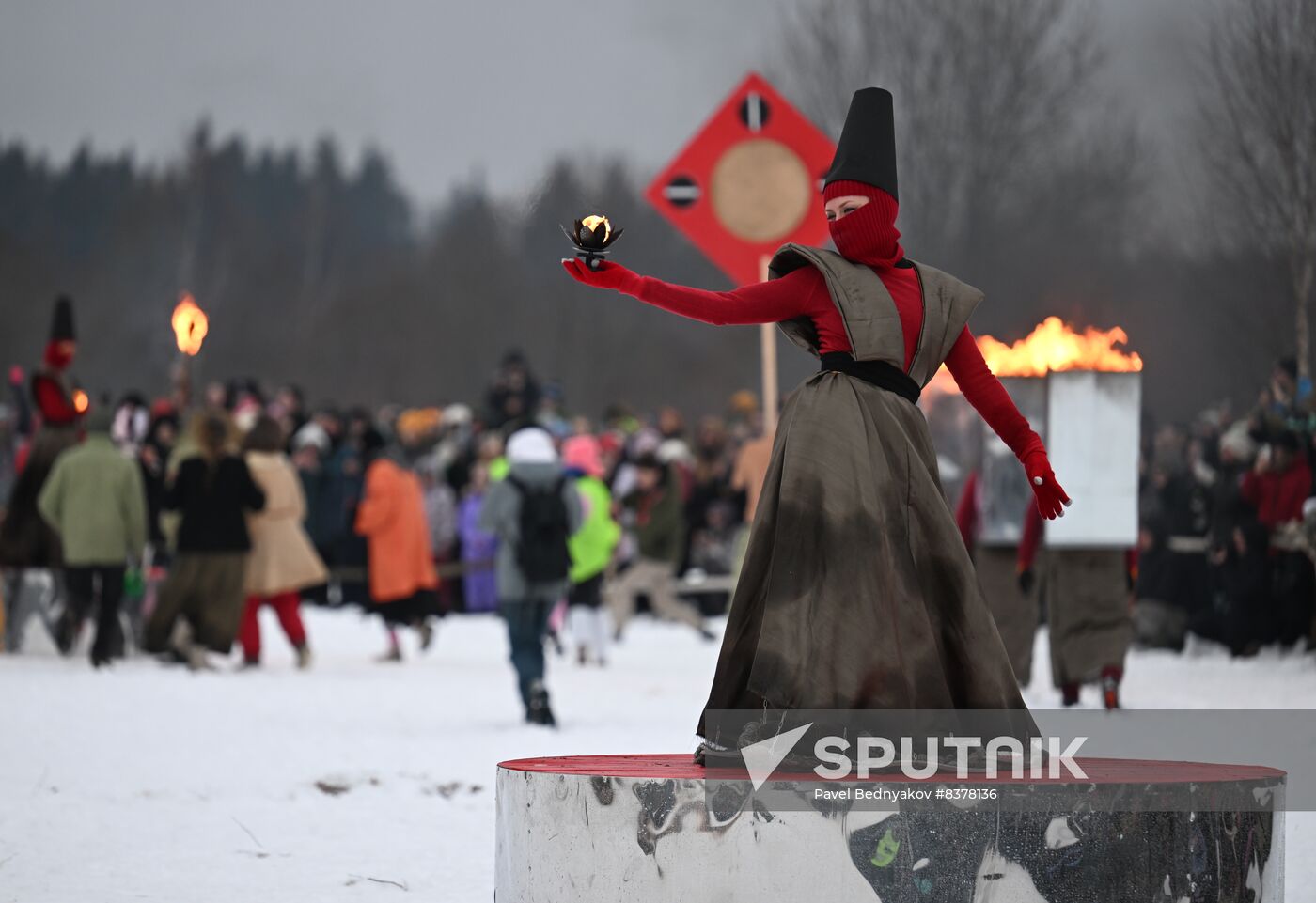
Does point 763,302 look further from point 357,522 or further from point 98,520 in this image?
point 357,522

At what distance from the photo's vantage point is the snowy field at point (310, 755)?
20.3ft

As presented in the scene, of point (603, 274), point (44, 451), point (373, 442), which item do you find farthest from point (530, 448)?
point (603, 274)

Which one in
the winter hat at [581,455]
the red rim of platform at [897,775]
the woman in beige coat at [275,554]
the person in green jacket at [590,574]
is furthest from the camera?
the winter hat at [581,455]

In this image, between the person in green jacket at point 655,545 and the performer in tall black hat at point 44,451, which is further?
the person in green jacket at point 655,545

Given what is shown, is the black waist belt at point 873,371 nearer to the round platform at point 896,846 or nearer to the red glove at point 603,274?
the red glove at point 603,274

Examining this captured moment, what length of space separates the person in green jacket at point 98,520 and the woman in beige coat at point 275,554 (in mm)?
957

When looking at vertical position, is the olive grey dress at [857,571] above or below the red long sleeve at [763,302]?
below

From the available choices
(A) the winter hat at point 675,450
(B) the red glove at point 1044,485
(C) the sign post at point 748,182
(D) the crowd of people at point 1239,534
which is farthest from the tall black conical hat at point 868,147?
(A) the winter hat at point 675,450

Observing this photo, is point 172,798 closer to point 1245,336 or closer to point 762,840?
point 762,840

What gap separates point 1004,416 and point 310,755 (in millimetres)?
5103

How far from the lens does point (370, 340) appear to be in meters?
38.5

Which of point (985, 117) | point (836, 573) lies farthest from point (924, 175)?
point (836, 573)

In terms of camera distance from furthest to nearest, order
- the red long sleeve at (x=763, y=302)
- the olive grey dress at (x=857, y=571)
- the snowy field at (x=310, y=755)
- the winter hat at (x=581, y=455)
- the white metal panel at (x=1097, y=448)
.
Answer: the winter hat at (x=581, y=455) < the white metal panel at (x=1097, y=448) < the snowy field at (x=310, y=755) < the red long sleeve at (x=763, y=302) < the olive grey dress at (x=857, y=571)

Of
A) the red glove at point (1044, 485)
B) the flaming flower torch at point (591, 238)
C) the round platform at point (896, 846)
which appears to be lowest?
the round platform at point (896, 846)
